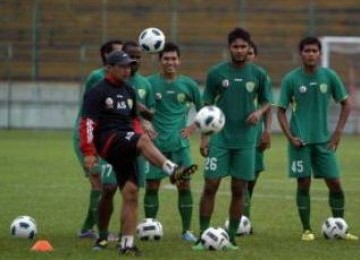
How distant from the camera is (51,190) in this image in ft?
62.8

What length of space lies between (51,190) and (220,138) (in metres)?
7.36

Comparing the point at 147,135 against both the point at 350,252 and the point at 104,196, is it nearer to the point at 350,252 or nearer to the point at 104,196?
the point at 104,196

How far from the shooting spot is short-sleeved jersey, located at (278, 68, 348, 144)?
523 inches

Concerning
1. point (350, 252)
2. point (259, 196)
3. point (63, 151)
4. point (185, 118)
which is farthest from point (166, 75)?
point (63, 151)

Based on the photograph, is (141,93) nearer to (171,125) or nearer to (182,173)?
(171,125)

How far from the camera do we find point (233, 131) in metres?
Answer: 12.3

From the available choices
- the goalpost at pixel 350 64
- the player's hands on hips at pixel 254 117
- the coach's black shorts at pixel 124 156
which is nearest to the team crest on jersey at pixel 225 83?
the player's hands on hips at pixel 254 117

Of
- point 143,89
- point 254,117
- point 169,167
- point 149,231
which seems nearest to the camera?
point 169,167

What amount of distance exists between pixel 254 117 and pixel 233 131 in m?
0.29

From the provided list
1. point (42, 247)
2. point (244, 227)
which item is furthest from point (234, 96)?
point (42, 247)

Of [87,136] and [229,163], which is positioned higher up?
[87,136]

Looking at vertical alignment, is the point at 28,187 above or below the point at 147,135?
below

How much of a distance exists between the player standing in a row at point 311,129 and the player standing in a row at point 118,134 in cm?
239

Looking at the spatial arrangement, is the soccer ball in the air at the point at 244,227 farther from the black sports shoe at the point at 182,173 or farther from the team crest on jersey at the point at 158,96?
the black sports shoe at the point at 182,173
